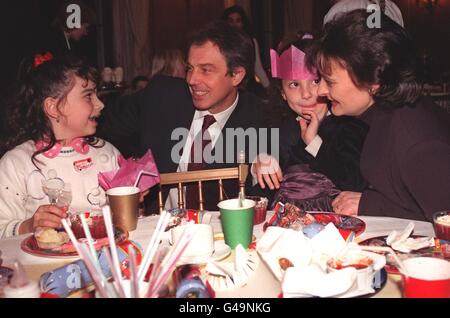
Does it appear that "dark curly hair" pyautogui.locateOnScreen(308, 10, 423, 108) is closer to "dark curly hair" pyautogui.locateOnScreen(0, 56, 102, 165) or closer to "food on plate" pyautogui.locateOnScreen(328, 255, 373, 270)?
"food on plate" pyautogui.locateOnScreen(328, 255, 373, 270)

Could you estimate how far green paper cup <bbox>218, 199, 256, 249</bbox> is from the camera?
4.24 ft

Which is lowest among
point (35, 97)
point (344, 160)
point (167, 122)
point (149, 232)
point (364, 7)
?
point (149, 232)

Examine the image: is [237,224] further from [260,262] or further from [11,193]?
[11,193]

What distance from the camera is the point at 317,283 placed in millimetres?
926

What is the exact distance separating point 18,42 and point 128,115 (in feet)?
11.2

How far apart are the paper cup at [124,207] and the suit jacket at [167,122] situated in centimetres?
92

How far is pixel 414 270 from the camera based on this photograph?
0.97 meters

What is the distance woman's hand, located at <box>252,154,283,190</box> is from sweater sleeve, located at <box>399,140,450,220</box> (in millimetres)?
514

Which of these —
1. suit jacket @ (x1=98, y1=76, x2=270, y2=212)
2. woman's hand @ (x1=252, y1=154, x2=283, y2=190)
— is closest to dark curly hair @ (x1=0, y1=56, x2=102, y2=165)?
suit jacket @ (x1=98, y1=76, x2=270, y2=212)

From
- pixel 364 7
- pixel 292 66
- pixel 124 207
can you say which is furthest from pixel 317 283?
pixel 364 7

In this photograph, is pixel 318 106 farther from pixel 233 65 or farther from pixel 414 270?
pixel 414 270

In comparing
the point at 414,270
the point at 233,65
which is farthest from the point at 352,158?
the point at 414,270

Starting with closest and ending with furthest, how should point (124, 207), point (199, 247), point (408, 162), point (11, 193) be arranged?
point (199, 247) < point (124, 207) < point (408, 162) < point (11, 193)

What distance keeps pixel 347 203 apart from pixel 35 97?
138cm
